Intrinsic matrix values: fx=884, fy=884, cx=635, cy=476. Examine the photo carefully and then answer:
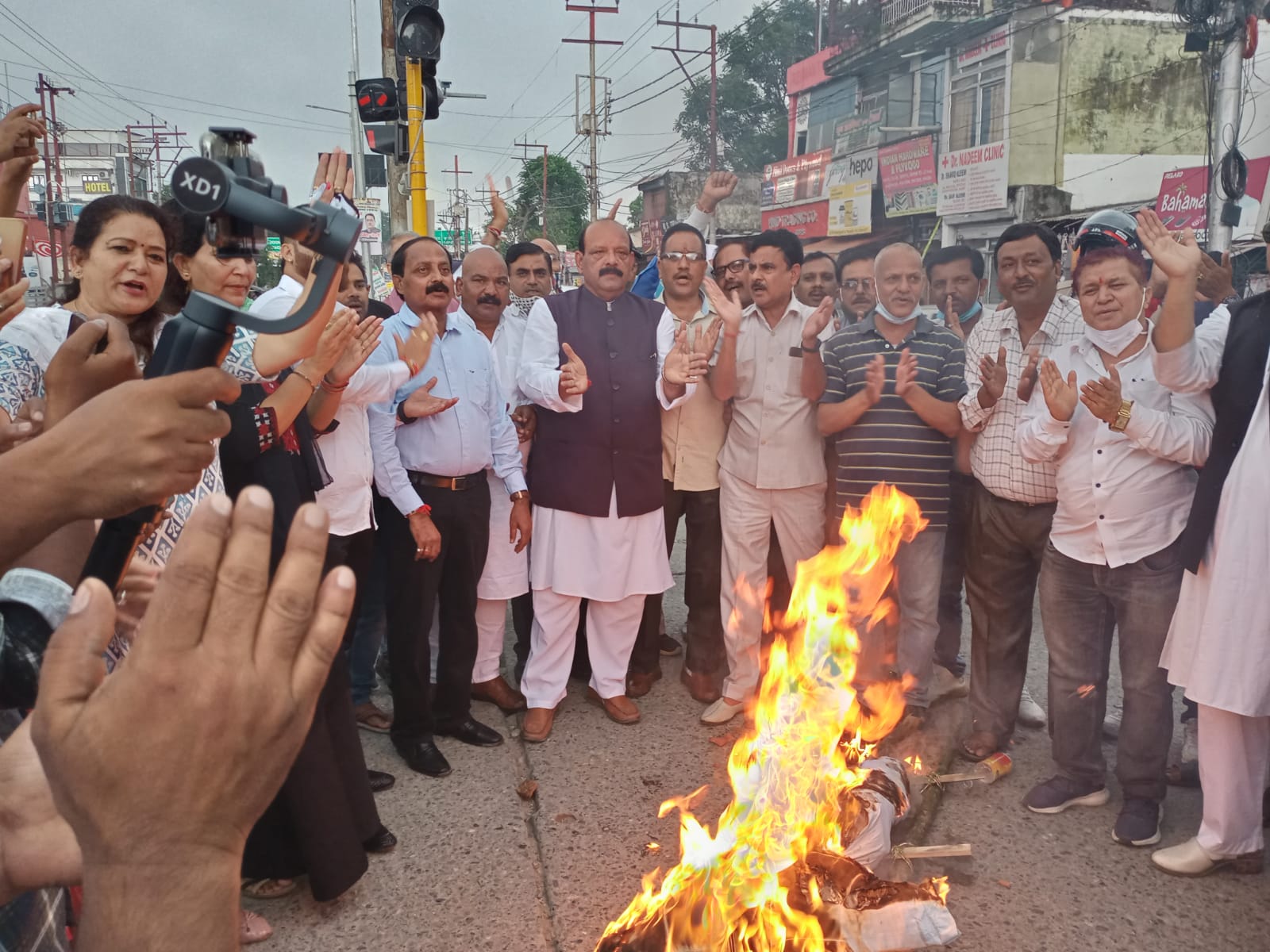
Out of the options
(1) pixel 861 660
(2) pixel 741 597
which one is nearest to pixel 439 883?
(2) pixel 741 597

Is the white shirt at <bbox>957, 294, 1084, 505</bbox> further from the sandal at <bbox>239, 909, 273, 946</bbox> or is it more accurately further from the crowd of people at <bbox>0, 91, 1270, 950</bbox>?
the sandal at <bbox>239, 909, 273, 946</bbox>

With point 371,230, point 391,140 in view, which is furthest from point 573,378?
point 371,230

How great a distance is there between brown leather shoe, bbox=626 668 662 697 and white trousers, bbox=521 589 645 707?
15 centimetres

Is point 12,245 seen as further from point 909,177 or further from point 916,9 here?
point 916,9

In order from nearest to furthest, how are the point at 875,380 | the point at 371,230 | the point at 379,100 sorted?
the point at 875,380
the point at 379,100
the point at 371,230

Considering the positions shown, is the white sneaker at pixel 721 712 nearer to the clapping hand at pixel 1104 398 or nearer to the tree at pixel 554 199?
the clapping hand at pixel 1104 398

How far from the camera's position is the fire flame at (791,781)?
2.45m

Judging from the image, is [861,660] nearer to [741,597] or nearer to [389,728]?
[741,597]

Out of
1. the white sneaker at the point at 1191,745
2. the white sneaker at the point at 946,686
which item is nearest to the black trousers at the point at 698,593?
the white sneaker at the point at 946,686

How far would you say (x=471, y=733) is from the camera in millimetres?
4262

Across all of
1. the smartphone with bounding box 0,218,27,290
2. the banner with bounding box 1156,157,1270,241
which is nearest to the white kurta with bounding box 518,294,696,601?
the smartphone with bounding box 0,218,27,290

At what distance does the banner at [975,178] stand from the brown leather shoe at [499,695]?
21.9 m

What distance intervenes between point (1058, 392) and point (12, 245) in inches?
146

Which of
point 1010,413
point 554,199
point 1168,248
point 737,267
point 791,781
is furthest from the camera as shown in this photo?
point 554,199
